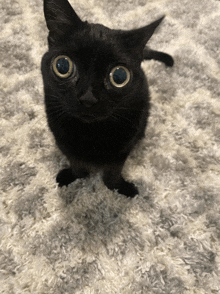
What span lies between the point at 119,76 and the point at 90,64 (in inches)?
2.7

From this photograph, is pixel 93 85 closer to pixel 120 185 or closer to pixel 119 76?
pixel 119 76

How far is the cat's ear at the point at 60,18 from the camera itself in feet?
1.68

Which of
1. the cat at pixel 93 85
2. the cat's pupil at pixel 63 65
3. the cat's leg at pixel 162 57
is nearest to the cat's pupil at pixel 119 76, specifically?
the cat at pixel 93 85

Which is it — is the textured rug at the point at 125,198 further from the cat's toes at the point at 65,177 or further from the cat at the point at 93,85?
the cat at the point at 93,85

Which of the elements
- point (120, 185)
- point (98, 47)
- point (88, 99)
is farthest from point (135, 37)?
point (120, 185)

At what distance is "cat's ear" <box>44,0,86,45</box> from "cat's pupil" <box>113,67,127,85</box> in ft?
0.53

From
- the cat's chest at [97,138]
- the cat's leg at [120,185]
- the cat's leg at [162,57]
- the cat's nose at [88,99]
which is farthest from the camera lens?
the cat's leg at [162,57]

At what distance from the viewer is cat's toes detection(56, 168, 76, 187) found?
788 millimetres

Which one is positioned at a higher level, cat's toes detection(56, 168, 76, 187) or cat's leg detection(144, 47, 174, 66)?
cat's leg detection(144, 47, 174, 66)

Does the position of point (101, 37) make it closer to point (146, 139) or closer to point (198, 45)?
point (146, 139)

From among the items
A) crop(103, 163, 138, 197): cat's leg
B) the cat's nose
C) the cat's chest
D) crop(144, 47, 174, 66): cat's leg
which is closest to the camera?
the cat's nose

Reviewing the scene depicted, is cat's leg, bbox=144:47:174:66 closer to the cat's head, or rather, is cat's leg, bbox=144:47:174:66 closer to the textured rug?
the textured rug

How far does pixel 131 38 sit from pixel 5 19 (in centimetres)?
98

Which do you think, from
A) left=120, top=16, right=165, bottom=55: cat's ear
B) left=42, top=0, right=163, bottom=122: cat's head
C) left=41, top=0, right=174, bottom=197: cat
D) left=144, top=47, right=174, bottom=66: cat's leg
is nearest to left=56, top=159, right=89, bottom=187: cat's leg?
left=41, top=0, right=174, bottom=197: cat
